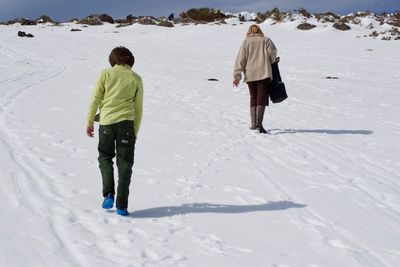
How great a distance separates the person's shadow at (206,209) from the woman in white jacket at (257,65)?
3.84 m

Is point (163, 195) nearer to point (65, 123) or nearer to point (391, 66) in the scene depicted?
point (65, 123)

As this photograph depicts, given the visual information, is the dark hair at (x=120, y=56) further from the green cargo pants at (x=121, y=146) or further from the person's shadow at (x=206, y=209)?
the person's shadow at (x=206, y=209)

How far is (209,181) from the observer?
6.08m

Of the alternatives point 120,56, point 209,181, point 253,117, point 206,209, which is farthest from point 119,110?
point 253,117

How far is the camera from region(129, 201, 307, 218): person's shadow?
4.92 m

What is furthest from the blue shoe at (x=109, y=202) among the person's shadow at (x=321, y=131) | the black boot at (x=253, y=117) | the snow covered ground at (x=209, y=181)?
the person's shadow at (x=321, y=131)

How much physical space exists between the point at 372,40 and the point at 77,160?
25410mm

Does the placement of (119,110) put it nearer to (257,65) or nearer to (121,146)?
(121,146)

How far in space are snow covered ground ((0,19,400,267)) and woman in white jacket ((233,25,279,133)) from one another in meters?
0.60

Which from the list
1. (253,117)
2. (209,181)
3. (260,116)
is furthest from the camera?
(253,117)

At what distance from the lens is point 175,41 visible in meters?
32.7

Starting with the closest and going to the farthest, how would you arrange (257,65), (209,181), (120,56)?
(120,56) → (209,181) → (257,65)

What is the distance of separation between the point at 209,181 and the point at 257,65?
3.47 m

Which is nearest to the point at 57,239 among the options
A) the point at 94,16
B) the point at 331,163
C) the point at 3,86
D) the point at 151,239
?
the point at 151,239
